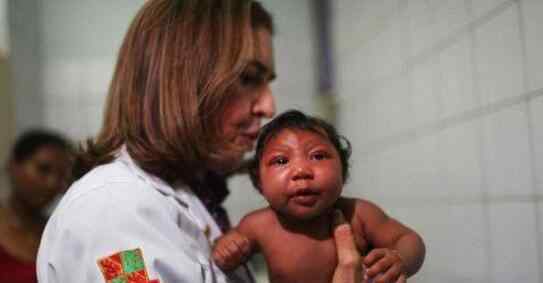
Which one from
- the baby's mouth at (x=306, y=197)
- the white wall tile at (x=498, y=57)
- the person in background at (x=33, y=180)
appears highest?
the white wall tile at (x=498, y=57)

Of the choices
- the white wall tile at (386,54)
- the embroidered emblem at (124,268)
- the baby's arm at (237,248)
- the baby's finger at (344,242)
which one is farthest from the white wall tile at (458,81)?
the embroidered emblem at (124,268)

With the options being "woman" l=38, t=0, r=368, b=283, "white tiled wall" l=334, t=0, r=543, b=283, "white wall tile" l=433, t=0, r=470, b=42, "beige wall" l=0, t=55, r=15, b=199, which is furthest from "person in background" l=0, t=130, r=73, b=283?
"white wall tile" l=433, t=0, r=470, b=42

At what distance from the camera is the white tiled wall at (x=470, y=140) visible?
2.22 feet

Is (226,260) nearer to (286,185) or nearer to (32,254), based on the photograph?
(286,185)

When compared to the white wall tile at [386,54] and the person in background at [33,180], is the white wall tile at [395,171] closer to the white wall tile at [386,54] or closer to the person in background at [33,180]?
the white wall tile at [386,54]

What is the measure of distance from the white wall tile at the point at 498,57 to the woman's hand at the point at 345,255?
0.28m

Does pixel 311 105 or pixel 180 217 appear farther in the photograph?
pixel 311 105

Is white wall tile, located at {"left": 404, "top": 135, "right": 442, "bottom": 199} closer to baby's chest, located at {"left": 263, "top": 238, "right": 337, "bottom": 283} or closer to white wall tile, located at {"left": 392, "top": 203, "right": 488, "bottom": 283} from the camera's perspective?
white wall tile, located at {"left": 392, "top": 203, "right": 488, "bottom": 283}

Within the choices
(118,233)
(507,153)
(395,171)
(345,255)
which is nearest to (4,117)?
(118,233)

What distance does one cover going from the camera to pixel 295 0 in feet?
3.98

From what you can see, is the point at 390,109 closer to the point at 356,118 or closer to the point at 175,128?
the point at 356,118

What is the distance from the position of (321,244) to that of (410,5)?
1.28 ft

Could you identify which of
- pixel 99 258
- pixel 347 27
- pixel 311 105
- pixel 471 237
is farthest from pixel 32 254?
pixel 471 237

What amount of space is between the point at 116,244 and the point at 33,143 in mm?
1289
